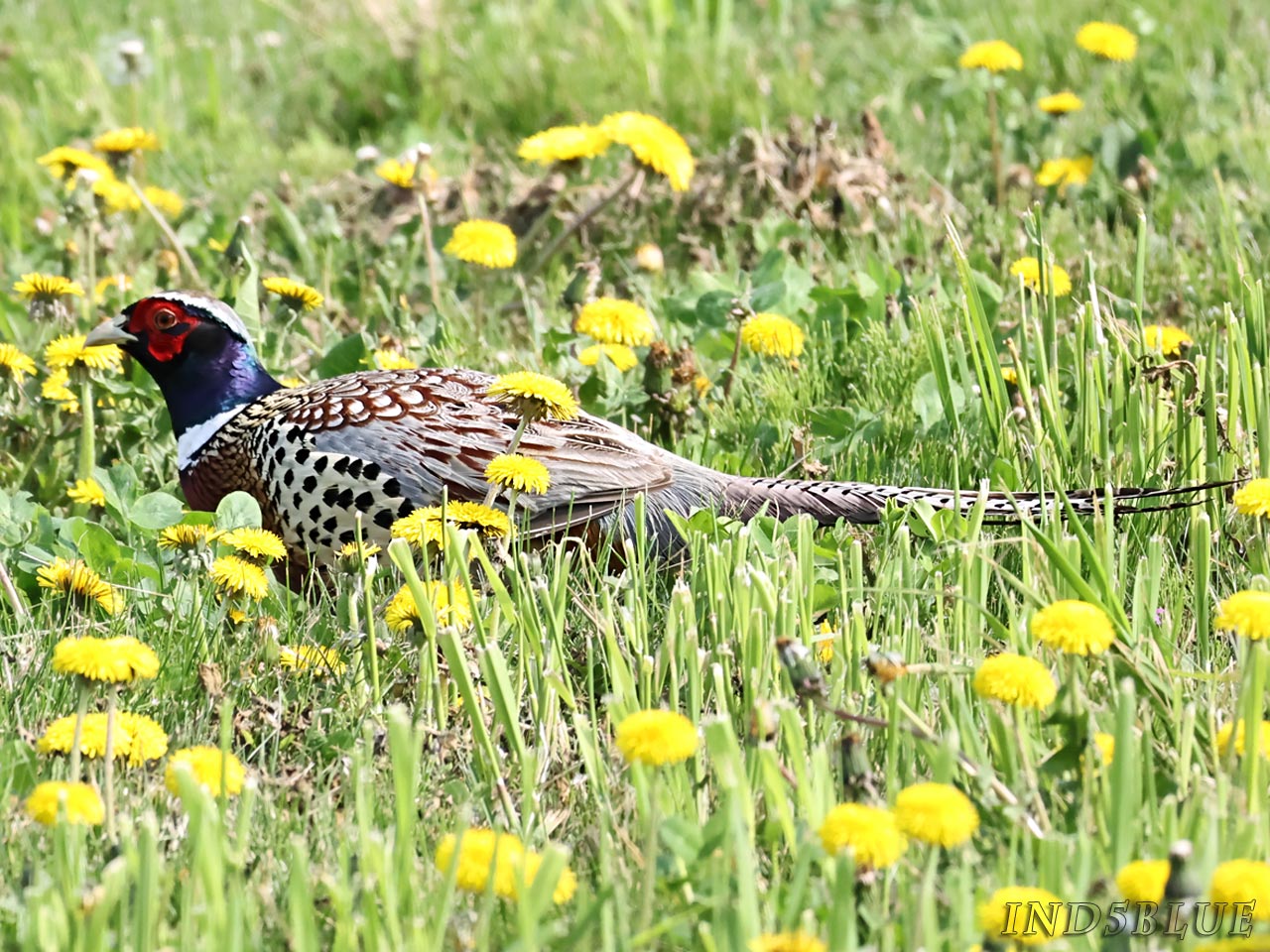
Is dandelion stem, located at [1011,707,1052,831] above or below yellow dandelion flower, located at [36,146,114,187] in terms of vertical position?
below

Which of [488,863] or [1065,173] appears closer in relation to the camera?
[488,863]

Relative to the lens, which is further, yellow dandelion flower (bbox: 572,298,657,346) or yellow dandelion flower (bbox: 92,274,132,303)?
yellow dandelion flower (bbox: 92,274,132,303)

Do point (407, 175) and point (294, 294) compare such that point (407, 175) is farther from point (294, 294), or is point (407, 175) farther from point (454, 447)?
point (454, 447)

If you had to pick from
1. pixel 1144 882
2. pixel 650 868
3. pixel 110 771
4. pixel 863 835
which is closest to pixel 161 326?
pixel 110 771

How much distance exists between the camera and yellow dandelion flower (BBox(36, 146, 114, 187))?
480 cm

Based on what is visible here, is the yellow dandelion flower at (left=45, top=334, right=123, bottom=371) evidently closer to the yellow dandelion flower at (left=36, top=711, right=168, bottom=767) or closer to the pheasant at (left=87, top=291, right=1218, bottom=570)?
the pheasant at (left=87, top=291, right=1218, bottom=570)

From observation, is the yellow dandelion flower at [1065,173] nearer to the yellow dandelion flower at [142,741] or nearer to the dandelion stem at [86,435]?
the dandelion stem at [86,435]

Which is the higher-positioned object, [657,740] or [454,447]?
[657,740]

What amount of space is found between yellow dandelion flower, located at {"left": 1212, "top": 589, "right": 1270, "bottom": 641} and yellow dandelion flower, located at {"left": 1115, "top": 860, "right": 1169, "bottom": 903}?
0.47m

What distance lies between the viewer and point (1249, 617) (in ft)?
7.35

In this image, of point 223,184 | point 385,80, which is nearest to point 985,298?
point 223,184

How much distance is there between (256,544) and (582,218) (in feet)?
7.90

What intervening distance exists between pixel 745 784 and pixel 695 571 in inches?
37.3

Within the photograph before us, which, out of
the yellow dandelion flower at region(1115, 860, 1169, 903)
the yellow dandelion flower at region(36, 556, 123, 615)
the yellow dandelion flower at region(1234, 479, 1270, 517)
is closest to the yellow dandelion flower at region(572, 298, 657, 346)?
the yellow dandelion flower at region(36, 556, 123, 615)
